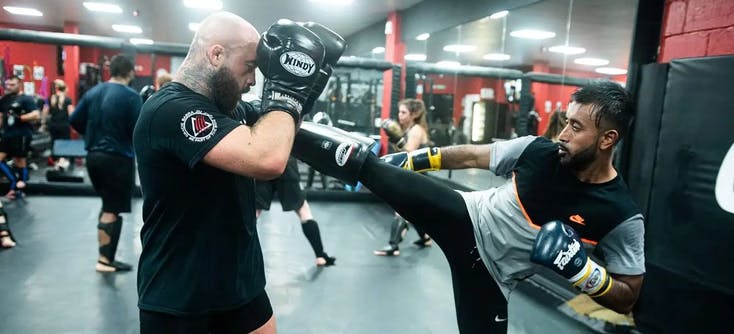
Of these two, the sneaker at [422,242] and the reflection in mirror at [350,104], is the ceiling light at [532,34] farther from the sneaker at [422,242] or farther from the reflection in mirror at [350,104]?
the sneaker at [422,242]

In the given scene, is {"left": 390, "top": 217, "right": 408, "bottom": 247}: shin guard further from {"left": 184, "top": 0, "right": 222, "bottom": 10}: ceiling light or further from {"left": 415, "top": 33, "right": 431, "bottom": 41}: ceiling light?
{"left": 184, "top": 0, "right": 222, "bottom": 10}: ceiling light

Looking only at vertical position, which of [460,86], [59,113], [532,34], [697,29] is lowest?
[59,113]

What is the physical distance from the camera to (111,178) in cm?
328

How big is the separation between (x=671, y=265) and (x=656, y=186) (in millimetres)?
443

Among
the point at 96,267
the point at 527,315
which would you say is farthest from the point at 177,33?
the point at 527,315

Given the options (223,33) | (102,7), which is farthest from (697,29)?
(102,7)

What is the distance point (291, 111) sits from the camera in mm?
1172

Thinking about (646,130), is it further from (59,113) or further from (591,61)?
(59,113)

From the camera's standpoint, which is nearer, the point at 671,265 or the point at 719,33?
the point at 719,33

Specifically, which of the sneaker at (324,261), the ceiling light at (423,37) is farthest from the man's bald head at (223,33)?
the ceiling light at (423,37)

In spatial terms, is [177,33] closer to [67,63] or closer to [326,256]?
[67,63]

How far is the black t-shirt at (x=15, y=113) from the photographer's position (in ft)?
16.9

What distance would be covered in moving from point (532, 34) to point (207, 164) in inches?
255

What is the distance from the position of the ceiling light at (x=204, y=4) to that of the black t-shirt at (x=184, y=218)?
312 inches
